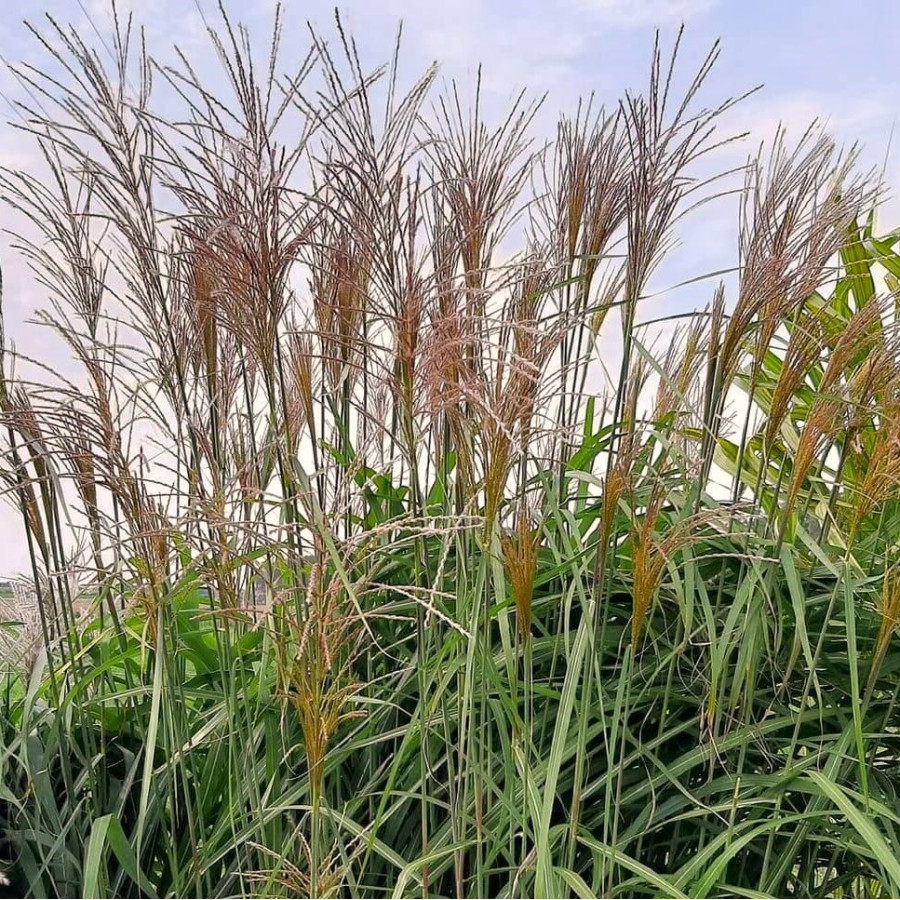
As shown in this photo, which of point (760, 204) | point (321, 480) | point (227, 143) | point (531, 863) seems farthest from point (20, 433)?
point (760, 204)

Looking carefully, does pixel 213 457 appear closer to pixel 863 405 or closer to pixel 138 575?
pixel 138 575

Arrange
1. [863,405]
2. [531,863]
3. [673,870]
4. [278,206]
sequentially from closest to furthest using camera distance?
[278,206]
[531,863]
[863,405]
[673,870]

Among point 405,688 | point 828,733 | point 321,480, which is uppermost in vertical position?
point 321,480

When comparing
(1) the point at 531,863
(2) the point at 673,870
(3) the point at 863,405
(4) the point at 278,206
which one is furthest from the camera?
(2) the point at 673,870

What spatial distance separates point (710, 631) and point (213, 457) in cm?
76

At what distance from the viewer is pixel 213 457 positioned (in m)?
1.44

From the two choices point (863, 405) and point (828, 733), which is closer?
point (863, 405)

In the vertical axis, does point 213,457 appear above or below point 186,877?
above

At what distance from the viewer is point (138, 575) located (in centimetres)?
131

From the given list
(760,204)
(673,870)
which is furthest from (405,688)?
(760,204)

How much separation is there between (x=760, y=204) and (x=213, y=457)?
93 cm

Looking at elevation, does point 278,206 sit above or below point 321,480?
above

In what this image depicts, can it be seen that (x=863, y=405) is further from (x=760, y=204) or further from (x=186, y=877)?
(x=186, y=877)

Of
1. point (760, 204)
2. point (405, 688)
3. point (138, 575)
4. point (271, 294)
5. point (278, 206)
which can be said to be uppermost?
point (760, 204)
